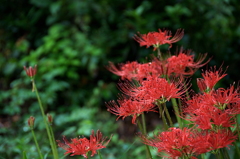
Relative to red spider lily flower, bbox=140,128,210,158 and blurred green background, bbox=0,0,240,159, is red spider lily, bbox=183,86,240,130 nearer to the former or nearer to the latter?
red spider lily flower, bbox=140,128,210,158

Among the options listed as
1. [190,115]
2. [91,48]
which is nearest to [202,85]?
[190,115]

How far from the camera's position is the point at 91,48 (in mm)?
3215

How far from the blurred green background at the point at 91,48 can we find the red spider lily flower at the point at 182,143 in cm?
192

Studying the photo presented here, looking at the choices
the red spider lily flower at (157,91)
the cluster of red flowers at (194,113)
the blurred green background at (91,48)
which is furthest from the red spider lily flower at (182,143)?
the blurred green background at (91,48)

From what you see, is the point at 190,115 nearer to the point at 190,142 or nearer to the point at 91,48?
the point at 190,142

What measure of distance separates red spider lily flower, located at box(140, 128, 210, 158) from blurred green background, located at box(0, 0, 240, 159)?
6.29ft

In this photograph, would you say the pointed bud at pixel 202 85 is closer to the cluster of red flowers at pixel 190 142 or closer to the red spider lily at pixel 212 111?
the red spider lily at pixel 212 111

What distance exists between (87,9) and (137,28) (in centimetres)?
70

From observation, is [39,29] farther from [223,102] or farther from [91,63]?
[223,102]

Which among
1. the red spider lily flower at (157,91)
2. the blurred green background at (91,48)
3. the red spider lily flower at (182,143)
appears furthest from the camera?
the blurred green background at (91,48)

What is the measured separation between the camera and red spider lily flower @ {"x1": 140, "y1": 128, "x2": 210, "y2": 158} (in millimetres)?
865

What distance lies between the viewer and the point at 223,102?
962 mm

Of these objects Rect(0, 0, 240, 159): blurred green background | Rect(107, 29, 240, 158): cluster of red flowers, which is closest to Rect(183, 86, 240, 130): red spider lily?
Rect(107, 29, 240, 158): cluster of red flowers

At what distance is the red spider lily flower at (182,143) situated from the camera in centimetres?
87
